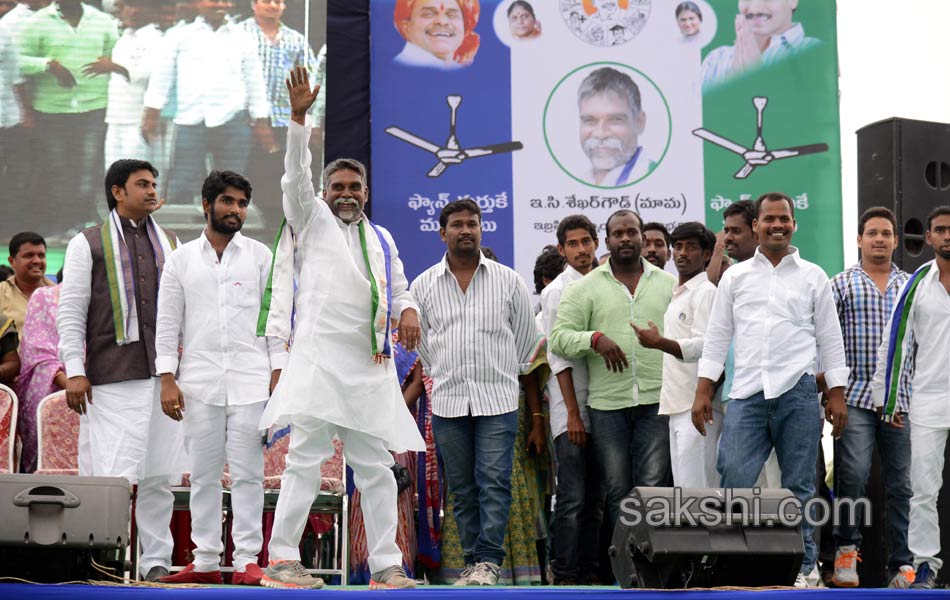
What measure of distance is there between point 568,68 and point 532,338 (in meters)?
4.79

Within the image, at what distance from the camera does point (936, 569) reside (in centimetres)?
647

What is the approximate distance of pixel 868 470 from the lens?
6820 millimetres

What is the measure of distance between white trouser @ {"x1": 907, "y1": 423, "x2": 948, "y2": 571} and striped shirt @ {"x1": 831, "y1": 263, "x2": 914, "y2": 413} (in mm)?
389

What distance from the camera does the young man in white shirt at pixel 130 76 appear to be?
420 inches

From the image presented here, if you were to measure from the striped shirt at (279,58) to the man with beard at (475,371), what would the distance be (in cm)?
448

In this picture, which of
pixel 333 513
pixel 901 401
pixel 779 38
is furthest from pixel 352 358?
pixel 779 38

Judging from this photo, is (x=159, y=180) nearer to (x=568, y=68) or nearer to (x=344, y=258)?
(x=568, y=68)

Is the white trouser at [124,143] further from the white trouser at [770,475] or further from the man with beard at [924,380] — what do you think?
the man with beard at [924,380]

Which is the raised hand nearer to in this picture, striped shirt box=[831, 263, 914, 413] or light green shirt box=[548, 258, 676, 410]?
light green shirt box=[548, 258, 676, 410]

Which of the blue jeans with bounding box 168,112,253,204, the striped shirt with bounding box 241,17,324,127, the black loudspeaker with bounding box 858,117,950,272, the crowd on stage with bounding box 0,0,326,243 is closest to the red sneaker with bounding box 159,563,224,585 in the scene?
the black loudspeaker with bounding box 858,117,950,272

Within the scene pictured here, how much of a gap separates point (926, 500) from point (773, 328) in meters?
1.22

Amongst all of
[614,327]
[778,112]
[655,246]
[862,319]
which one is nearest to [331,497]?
[614,327]

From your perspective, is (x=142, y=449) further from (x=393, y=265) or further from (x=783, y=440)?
(x=783, y=440)

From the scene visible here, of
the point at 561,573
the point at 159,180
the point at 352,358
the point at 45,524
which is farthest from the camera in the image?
the point at 159,180
